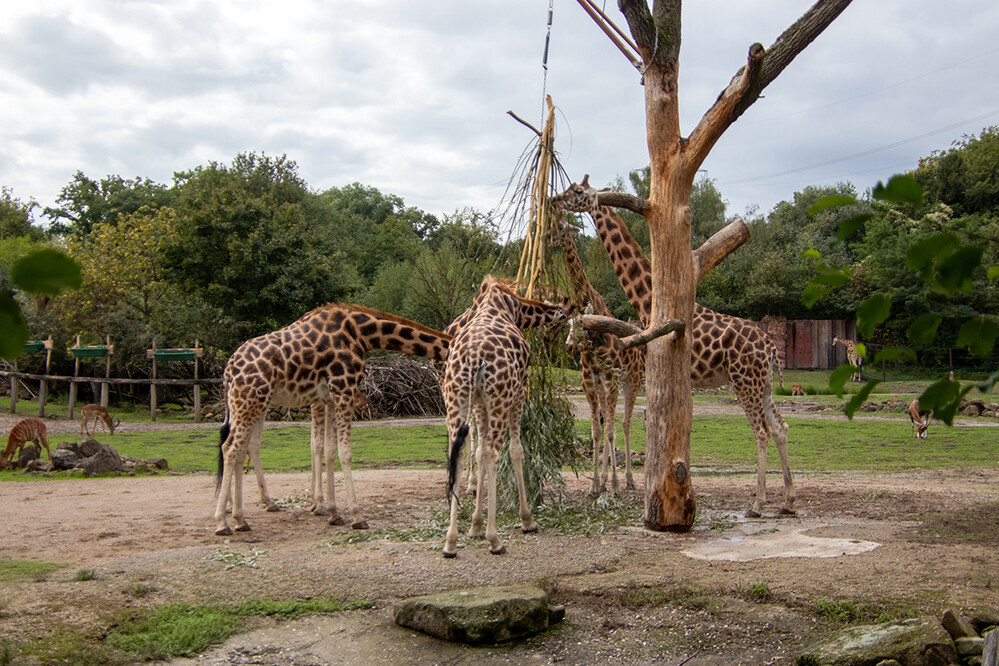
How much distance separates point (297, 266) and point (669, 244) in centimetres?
1665

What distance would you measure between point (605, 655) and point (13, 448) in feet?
37.8

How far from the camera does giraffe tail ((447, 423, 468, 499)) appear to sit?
23.6 feet

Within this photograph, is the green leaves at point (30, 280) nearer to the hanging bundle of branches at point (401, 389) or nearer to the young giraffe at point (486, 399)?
the young giraffe at point (486, 399)

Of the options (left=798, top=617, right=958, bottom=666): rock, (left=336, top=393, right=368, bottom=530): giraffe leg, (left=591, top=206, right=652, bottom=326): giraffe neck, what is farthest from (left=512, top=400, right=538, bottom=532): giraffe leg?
(left=798, top=617, right=958, bottom=666): rock

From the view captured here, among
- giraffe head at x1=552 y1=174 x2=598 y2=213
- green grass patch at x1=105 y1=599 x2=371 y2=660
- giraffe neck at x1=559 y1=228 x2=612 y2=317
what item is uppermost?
giraffe head at x1=552 y1=174 x2=598 y2=213

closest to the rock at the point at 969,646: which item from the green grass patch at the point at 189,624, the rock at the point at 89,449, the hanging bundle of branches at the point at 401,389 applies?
the green grass patch at the point at 189,624

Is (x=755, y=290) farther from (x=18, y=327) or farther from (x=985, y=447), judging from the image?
(x=18, y=327)

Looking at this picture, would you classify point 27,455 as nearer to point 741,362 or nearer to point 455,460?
point 455,460

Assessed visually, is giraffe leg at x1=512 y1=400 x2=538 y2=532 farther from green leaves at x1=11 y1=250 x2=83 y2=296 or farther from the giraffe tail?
green leaves at x1=11 y1=250 x2=83 y2=296

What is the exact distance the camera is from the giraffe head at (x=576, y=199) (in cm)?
896

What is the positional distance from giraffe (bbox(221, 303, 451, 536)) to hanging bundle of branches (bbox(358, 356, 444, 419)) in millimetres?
13395

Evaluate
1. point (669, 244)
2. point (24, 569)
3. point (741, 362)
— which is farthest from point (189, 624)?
point (741, 362)

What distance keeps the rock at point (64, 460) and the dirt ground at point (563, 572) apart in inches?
113

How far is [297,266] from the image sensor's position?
76.0 ft
